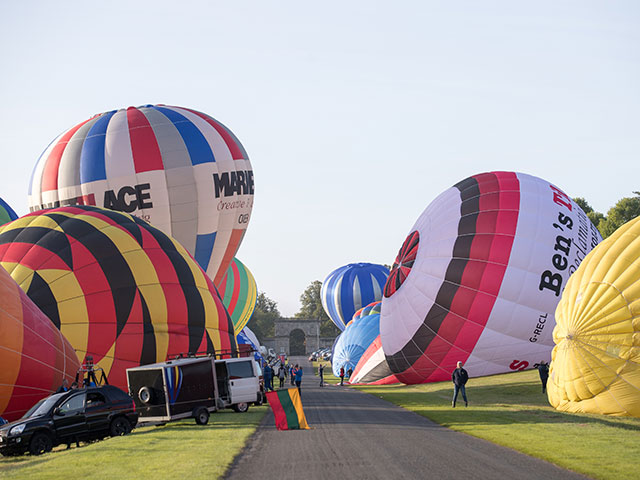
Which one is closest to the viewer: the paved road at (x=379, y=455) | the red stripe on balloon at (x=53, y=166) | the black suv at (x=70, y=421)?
the paved road at (x=379, y=455)

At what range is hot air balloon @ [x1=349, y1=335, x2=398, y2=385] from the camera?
128 feet

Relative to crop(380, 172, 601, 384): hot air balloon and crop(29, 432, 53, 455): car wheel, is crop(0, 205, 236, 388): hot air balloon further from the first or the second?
crop(380, 172, 601, 384): hot air balloon

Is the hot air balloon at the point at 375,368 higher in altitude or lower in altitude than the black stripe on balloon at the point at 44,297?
lower

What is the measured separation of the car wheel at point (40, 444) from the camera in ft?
49.1

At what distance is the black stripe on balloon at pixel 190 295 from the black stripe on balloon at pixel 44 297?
12.4 feet

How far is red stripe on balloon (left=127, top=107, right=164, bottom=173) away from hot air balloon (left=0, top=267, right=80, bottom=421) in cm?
1391

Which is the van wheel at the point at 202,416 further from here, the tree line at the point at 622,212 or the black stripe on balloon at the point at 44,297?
the tree line at the point at 622,212

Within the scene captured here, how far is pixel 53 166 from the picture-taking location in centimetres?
3212

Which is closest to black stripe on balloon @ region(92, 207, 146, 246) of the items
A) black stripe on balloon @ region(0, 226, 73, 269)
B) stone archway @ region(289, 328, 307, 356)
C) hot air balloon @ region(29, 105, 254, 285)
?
black stripe on balloon @ region(0, 226, 73, 269)

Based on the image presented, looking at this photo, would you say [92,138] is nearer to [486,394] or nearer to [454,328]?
[454,328]

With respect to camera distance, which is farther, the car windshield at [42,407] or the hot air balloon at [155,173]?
the hot air balloon at [155,173]

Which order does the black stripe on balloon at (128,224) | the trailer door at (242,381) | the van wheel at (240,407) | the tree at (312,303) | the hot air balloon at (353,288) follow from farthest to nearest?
the tree at (312,303) → the hot air balloon at (353,288) → the van wheel at (240,407) → the trailer door at (242,381) → the black stripe on balloon at (128,224)

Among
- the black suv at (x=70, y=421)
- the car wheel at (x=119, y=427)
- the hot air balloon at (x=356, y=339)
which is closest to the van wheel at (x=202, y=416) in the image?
the black suv at (x=70, y=421)

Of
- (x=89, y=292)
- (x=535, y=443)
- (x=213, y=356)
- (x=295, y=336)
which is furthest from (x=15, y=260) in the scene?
(x=295, y=336)
